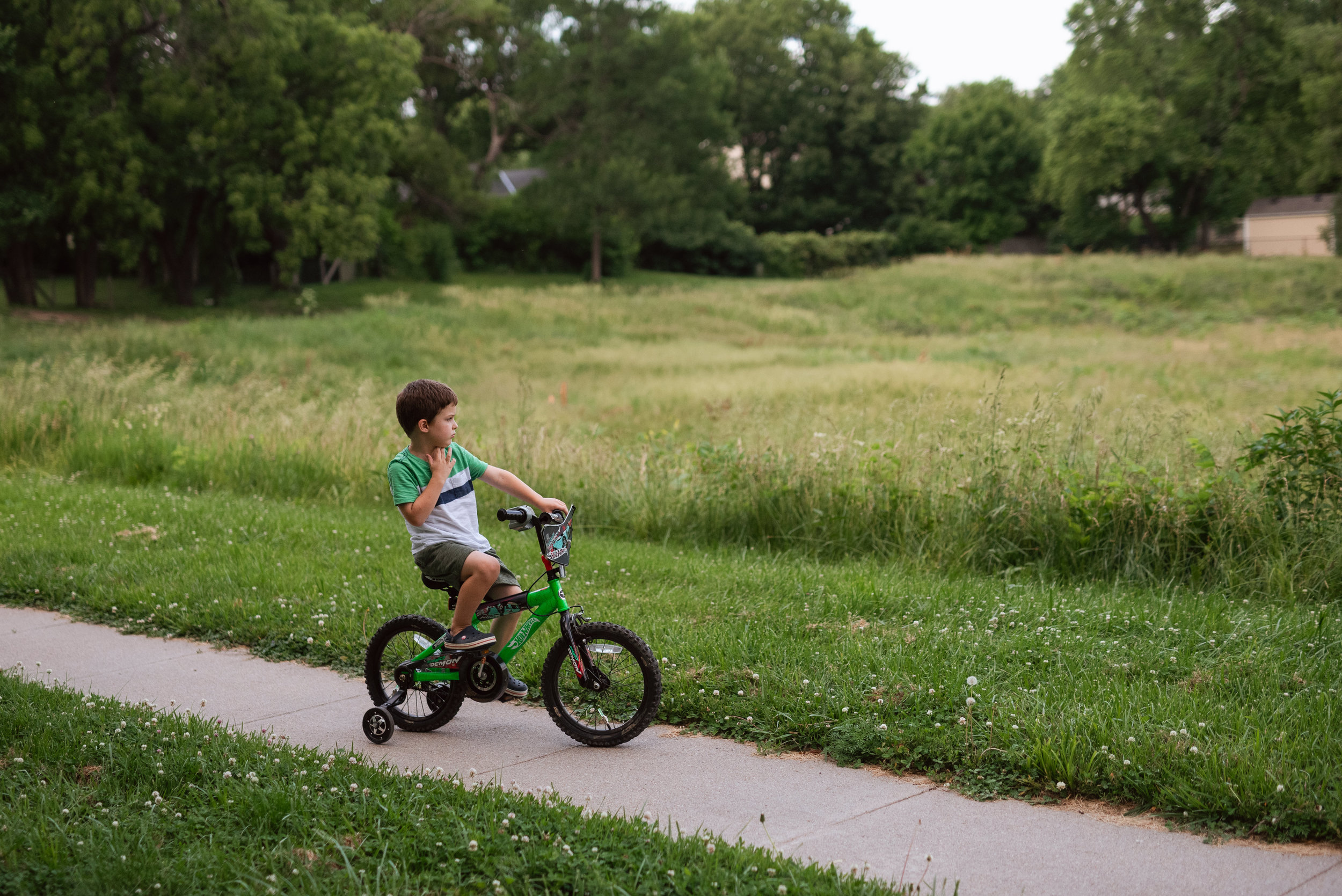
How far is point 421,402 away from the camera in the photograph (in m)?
4.61

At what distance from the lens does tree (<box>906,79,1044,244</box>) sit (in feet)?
255

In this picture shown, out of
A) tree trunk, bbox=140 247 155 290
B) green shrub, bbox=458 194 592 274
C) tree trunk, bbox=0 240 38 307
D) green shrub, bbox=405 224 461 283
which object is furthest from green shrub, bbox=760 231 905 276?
tree trunk, bbox=0 240 38 307

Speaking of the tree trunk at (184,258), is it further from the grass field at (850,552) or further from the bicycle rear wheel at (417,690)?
the bicycle rear wheel at (417,690)

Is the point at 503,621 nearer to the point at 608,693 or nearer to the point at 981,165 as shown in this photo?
the point at 608,693

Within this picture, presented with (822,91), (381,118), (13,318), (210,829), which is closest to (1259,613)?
(210,829)

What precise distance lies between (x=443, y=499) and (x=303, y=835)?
60.8 inches

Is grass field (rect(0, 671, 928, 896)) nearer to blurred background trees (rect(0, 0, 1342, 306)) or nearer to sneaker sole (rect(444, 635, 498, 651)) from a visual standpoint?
sneaker sole (rect(444, 635, 498, 651))

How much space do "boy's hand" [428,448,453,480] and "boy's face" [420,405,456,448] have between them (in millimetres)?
30

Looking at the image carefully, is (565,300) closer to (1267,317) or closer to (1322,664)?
(1267,317)

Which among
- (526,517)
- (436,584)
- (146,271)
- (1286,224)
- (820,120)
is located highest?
(820,120)

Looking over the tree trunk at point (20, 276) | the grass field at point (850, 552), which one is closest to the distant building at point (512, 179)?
the tree trunk at point (20, 276)

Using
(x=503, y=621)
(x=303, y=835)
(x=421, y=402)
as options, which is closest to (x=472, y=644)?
(x=503, y=621)

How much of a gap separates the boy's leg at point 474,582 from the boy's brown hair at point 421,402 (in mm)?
630

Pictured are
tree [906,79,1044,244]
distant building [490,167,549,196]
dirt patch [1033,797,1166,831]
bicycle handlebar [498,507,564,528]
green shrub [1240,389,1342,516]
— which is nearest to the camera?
dirt patch [1033,797,1166,831]
